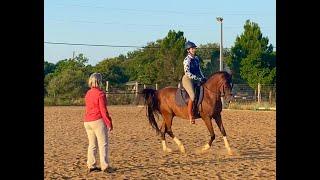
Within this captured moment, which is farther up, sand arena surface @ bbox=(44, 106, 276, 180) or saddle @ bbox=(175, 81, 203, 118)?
saddle @ bbox=(175, 81, 203, 118)

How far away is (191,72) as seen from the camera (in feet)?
31.7

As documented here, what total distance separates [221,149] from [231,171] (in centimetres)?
296

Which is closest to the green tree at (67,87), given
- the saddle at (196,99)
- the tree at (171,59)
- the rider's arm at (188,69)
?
the tree at (171,59)

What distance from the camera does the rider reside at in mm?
9484

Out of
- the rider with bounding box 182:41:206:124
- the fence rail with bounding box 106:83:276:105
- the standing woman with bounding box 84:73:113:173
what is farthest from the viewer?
the fence rail with bounding box 106:83:276:105

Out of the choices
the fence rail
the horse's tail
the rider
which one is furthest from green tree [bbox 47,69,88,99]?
the rider

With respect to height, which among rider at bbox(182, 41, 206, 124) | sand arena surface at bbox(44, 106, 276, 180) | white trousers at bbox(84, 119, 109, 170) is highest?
rider at bbox(182, 41, 206, 124)

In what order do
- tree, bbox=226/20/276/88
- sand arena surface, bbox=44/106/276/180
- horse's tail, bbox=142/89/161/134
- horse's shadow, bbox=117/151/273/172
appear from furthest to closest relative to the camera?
tree, bbox=226/20/276/88 → horse's tail, bbox=142/89/161/134 → horse's shadow, bbox=117/151/273/172 → sand arena surface, bbox=44/106/276/180

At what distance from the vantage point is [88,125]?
7.59 meters

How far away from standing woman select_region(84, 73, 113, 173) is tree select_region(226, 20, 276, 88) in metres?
31.8

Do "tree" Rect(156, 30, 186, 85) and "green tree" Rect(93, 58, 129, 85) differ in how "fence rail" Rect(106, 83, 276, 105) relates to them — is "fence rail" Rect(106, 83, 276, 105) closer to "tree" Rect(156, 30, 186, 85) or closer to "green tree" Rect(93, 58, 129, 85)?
"tree" Rect(156, 30, 186, 85)

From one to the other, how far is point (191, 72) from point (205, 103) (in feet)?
2.37

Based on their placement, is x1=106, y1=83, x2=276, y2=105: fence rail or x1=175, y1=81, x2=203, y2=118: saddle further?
x1=106, y1=83, x2=276, y2=105: fence rail
